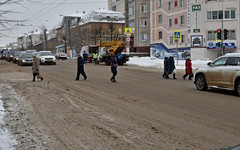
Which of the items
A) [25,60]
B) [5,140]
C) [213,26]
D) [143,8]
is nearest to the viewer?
[5,140]

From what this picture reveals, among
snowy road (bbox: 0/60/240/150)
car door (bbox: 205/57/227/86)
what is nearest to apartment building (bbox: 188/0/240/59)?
car door (bbox: 205/57/227/86)

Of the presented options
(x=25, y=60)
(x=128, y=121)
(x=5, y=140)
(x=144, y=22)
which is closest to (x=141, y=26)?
(x=144, y=22)

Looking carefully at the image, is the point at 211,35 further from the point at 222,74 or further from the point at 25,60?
the point at 222,74

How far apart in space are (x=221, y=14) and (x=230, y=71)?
98.8 ft

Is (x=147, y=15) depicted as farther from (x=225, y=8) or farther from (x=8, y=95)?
(x=8, y=95)

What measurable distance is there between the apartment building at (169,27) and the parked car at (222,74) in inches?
1177

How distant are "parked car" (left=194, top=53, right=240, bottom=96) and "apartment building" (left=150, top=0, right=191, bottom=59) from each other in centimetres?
2990

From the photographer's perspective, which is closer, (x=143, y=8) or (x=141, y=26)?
(x=143, y=8)

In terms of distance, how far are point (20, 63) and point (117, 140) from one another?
32.8m

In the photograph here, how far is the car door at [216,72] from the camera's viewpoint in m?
12.9

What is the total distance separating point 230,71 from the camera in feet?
40.5

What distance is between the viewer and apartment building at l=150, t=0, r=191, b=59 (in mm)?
45281

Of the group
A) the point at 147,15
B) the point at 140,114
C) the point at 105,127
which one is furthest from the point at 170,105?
the point at 147,15

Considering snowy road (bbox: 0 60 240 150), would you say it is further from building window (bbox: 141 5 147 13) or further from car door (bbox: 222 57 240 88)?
building window (bbox: 141 5 147 13)
